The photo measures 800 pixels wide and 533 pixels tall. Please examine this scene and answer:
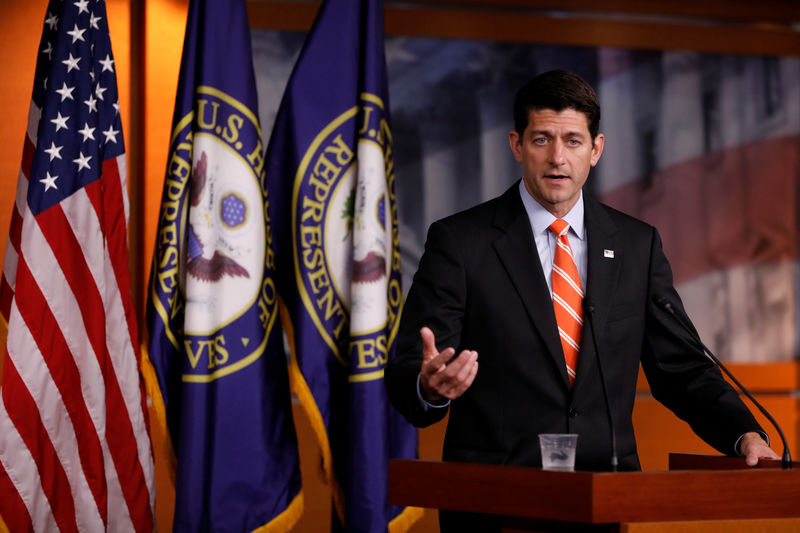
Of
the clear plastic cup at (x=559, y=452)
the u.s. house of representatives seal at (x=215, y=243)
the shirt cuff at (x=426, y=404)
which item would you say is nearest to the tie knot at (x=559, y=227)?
the shirt cuff at (x=426, y=404)

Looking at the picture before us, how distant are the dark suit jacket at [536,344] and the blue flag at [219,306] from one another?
1.39 meters

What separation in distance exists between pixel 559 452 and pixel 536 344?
46 cm

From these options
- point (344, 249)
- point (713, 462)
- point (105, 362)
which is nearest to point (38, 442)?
point (105, 362)

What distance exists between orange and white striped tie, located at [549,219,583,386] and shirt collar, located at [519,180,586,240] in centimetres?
7

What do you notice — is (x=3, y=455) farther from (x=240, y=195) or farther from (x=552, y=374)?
(x=552, y=374)

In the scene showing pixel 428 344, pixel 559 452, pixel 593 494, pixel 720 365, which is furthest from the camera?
pixel 720 365

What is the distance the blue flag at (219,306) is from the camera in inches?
132

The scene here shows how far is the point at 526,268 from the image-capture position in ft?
6.97

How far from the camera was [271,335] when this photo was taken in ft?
11.6

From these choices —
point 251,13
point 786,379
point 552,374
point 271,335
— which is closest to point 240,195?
point 271,335

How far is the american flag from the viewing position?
3.21m

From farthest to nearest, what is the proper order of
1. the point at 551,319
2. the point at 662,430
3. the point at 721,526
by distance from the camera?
1. the point at 662,430
2. the point at 551,319
3. the point at 721,526

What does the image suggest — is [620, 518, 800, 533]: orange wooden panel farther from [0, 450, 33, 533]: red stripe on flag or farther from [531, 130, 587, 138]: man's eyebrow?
[0, 450, 33, 533]: red stripe on flag

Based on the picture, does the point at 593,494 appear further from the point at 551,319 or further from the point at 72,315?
the point at 72,315
